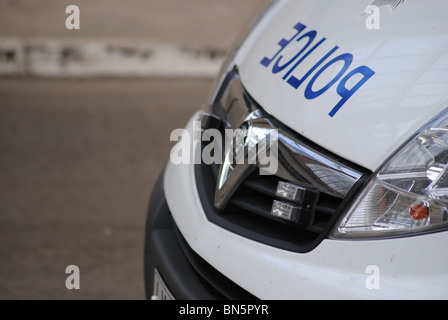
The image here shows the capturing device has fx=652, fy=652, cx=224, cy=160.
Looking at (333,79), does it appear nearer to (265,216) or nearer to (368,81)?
(368,81)

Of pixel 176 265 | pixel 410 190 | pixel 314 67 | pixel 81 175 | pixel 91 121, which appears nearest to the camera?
pixel 410 190

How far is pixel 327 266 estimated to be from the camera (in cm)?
149

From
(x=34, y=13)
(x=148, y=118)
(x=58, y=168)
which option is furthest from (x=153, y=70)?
(x=58, y=168)

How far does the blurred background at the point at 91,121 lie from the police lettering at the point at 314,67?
872 mm

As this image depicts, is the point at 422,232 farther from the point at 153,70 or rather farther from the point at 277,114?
the point at 153,70

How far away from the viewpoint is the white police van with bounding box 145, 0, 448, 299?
57.3 inches

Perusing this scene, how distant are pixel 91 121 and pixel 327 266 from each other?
130 inches

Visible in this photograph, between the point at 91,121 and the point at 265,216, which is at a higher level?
the point at 91,121

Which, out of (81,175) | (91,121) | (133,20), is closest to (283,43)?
(81,175)

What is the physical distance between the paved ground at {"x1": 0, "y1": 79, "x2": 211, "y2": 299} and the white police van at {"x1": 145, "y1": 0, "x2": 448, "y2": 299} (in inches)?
45.6

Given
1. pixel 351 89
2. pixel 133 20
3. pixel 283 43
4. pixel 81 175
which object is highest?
pixel 133 20

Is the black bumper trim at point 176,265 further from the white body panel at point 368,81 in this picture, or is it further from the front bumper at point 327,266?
the white body panel at point 368,81


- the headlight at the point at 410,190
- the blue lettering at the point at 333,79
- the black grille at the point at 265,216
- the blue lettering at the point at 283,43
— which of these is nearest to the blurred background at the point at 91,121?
the blue lettering at the point at 283,43
